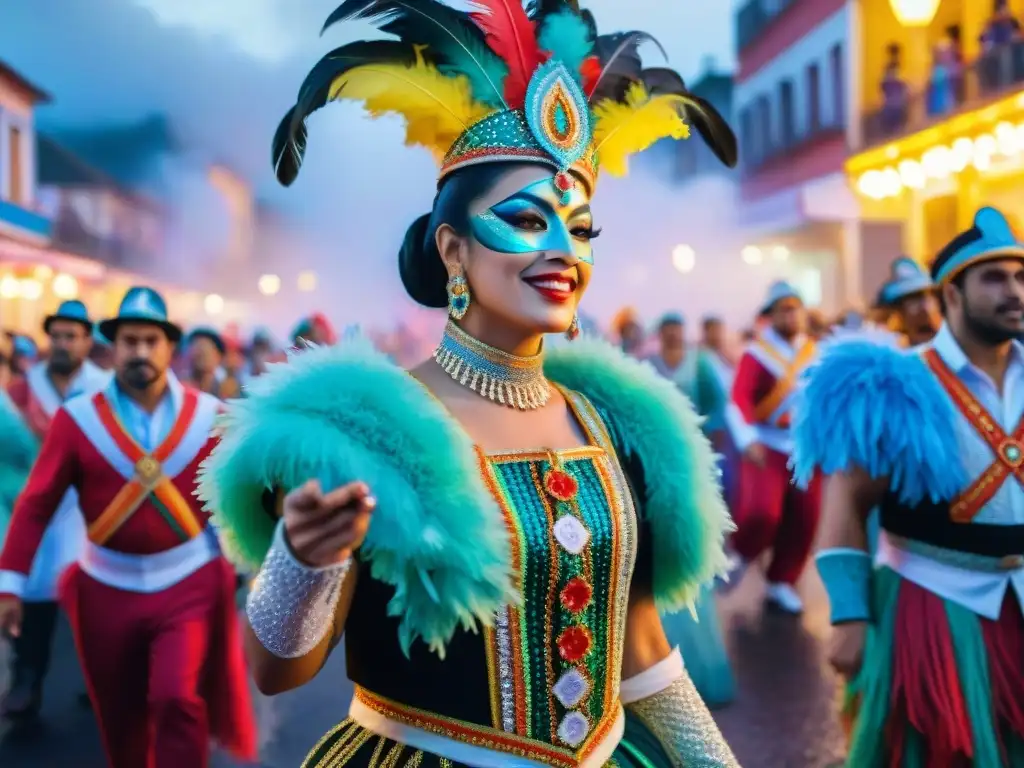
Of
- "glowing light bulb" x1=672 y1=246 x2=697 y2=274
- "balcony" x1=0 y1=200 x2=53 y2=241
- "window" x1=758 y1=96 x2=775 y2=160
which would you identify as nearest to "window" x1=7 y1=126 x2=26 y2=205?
"balcony" x1=0 y1=200 x2=53 y2=241

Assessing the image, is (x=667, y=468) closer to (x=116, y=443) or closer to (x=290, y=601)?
(x=290, y=601)

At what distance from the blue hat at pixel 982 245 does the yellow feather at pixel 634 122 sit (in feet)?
4.69

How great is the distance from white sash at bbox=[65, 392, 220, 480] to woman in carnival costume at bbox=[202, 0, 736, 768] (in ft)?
6.99

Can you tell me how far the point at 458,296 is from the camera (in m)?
2.12

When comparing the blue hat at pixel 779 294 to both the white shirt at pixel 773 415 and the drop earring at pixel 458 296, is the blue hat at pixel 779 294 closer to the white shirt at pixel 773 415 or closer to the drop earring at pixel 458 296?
the white shirt at pixel 773 415

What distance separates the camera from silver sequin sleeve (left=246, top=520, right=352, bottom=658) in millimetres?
1587

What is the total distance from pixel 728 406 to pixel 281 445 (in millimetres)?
6067

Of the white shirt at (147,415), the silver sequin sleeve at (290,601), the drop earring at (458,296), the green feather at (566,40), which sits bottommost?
the silver sequin sleeve at (290,601)

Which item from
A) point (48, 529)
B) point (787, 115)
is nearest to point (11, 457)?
point (48, 529)

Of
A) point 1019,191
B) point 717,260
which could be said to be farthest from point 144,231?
point 1019,191

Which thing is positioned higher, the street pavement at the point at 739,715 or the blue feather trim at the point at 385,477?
the blue feather trim at the point at 385,477

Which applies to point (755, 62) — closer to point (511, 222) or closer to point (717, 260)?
point (717, 260)

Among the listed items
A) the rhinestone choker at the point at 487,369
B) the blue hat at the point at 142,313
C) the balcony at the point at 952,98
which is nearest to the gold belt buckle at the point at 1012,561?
the rhinestone choker at the point at 487,369

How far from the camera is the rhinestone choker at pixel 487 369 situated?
2.10 metres
